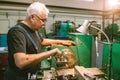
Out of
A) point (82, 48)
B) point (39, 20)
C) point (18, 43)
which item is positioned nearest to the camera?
point (18, 43)

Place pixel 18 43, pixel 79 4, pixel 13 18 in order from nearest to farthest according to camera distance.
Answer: pixel 18 43
pixel 79 4
pixel 13 18

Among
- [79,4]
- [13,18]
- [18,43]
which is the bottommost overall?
[18,43]

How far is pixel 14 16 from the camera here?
6434 mm

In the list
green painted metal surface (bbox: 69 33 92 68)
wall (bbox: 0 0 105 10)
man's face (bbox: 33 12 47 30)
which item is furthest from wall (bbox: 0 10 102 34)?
man's face (bbox: 33 12 47 30)

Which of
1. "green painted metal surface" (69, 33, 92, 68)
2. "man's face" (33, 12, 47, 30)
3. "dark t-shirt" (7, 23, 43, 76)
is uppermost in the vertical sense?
"man's face" (33, 12, 47, 30)

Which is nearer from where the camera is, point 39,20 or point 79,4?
point 39,20

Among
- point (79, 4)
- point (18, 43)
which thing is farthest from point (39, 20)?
point (79, 4)

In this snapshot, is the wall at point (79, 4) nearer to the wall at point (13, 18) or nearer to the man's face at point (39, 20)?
the wall at point (13, 18)

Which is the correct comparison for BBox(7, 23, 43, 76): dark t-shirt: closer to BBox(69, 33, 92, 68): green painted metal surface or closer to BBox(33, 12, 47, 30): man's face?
BBox(33, 12, 47, 30): man's face

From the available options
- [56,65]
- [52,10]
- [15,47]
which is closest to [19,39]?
[15,47]

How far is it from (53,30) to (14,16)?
1.73 meters

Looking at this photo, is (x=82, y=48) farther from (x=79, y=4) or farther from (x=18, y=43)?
(x=79, y=4)

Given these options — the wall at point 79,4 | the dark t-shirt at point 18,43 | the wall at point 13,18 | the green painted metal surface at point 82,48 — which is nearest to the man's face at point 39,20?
the dark t-shirt at point 18,43

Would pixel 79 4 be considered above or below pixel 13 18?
above
